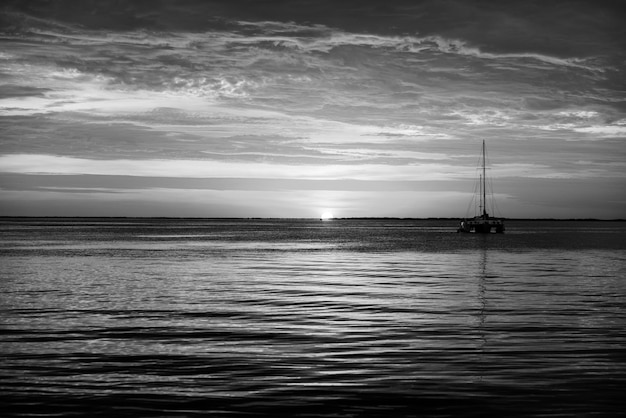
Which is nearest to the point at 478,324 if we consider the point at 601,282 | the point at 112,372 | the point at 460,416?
the point at 460,416

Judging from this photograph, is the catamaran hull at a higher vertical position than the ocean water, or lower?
higher

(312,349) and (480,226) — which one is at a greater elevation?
(480,226)

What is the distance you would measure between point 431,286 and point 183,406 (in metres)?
25.2

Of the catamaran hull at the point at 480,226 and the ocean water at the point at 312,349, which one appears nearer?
the ocean water at the point at 312,349

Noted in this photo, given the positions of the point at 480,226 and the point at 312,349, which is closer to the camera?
the point at 312,349

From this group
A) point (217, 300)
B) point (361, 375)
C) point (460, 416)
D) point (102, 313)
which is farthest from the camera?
point (217, 300)

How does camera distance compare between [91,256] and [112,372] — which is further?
[91,256]

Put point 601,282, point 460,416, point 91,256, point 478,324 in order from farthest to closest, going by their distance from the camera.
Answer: point 91,256, point 601,282, point 478,324, point 460,416

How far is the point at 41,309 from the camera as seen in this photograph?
1050 inches

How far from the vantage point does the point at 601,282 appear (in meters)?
39.2

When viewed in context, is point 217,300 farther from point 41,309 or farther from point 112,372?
point 112,372

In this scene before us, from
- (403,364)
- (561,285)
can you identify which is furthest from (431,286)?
(403,364)

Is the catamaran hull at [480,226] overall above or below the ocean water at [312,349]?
above

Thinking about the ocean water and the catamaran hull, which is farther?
the catamaran hull
